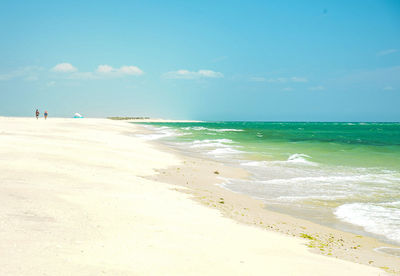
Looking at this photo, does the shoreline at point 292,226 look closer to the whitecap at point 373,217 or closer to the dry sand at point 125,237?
the dry sand at point 125,237

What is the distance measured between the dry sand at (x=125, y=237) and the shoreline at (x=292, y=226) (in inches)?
19.8

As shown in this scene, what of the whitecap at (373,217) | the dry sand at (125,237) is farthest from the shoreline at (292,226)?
the whitecap at (373,217)

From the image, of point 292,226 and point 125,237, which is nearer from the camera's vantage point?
point 125,237

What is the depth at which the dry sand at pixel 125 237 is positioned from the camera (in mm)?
4543

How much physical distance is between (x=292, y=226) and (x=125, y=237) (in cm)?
481

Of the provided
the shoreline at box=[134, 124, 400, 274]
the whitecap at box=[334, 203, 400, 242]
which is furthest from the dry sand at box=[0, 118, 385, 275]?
the whitecap at box=[334, 203, 400, 242]

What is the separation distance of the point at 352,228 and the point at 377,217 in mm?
1548

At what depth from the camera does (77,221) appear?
620 cm

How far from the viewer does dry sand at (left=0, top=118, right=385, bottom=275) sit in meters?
4.54

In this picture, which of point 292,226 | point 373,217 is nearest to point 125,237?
point 292,226

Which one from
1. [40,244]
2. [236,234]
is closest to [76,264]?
[40,244]

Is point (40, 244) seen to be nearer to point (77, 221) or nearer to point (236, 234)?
point (77, 221)

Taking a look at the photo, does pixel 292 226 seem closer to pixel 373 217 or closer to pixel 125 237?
pixel 373 217

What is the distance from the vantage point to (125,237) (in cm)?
573
